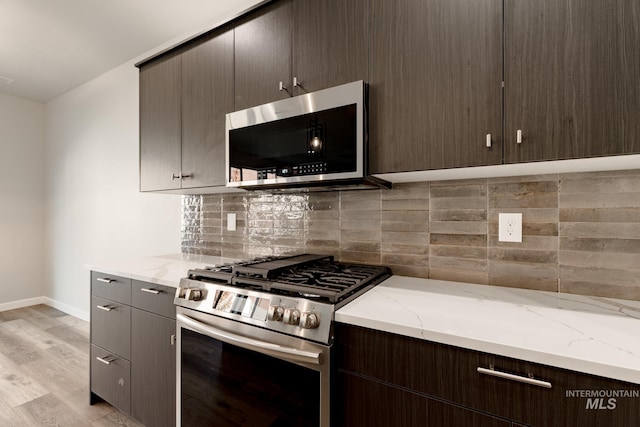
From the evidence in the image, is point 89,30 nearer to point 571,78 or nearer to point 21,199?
point 21,199

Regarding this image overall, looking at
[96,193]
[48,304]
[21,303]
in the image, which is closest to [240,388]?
[96,193]

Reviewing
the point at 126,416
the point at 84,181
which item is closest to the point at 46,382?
the point at 126,416

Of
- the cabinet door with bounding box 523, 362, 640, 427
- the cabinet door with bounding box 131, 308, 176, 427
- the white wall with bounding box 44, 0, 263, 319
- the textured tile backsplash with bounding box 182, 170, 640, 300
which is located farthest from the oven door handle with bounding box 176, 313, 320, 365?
the white wall with bounding box 44, 0, 263, 319

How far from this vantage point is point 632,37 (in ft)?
2.96

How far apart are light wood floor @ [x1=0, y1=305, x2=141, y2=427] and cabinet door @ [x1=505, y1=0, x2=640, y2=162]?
101 inches

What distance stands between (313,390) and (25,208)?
4.92 meters

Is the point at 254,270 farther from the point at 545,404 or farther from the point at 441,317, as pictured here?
the point at 545,404

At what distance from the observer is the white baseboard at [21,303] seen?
3889 millimetres

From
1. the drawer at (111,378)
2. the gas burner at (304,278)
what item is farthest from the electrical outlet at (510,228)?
the drawer at (111,378)

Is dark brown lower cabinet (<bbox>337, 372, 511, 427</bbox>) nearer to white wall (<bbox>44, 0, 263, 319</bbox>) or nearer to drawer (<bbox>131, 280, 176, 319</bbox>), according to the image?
drawer (<bbox>131, 280, 176, 319</bbox>)

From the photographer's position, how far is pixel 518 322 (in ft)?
3.08

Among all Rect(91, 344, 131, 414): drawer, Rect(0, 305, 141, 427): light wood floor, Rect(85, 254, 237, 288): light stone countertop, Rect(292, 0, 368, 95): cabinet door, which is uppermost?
Rect(292, 0, 368, 95): cabinet door

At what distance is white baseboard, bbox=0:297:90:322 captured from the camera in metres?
3.63

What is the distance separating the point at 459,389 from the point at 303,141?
3.73 feet
